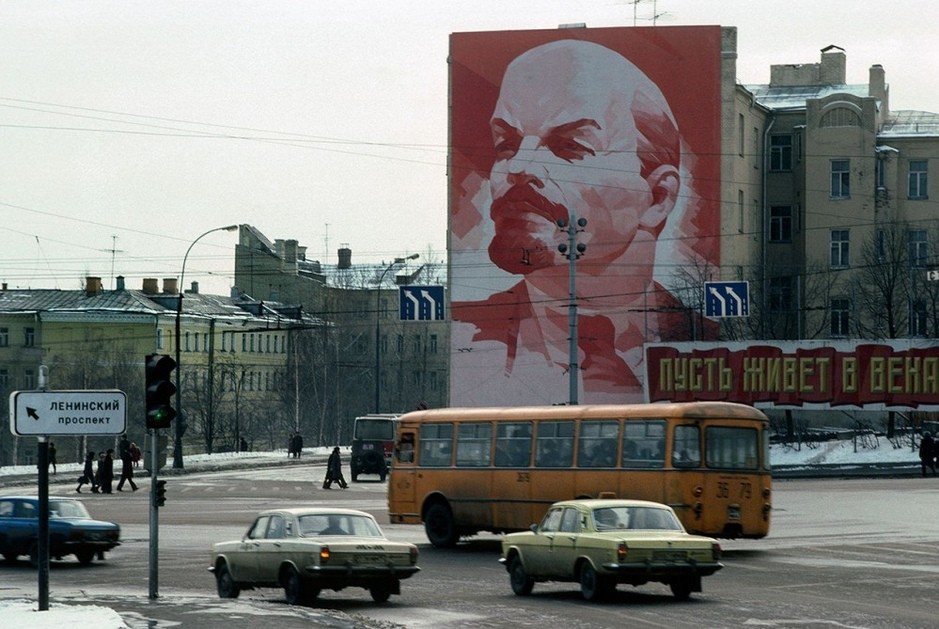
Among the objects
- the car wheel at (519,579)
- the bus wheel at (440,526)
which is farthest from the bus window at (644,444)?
the car wheel at (519,579)

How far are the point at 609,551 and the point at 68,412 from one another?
22.4 ft

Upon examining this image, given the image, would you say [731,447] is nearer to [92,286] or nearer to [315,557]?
[315,557]

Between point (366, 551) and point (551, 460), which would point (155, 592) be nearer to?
point (366, 551)

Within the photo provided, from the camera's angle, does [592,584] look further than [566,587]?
No

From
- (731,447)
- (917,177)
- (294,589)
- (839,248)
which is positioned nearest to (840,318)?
(839,248)

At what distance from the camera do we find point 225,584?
74.0 feet

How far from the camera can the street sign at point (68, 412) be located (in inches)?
700

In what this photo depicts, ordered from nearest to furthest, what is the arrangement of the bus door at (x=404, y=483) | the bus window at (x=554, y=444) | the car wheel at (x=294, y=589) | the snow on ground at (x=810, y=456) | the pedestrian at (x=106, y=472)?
the car wheel at (x=294, y=589)
the bus window at (x=554, y=444)
the bus door at (x=404, y=483)
the pedestrian at (x=106, y=472)
the snow on ground at (x=810, y=456)

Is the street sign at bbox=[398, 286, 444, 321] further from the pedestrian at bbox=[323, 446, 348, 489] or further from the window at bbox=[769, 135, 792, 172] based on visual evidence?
the window at bbox=[769, 135, 792, 172]

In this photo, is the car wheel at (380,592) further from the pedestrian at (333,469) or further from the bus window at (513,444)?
the pedestrian at (333,469)

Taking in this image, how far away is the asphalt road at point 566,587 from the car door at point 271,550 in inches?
17.9

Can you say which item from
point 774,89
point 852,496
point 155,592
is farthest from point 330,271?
point 155,592

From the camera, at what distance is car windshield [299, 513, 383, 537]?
21500 mm

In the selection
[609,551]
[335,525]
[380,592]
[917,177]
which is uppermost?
[917,177]
